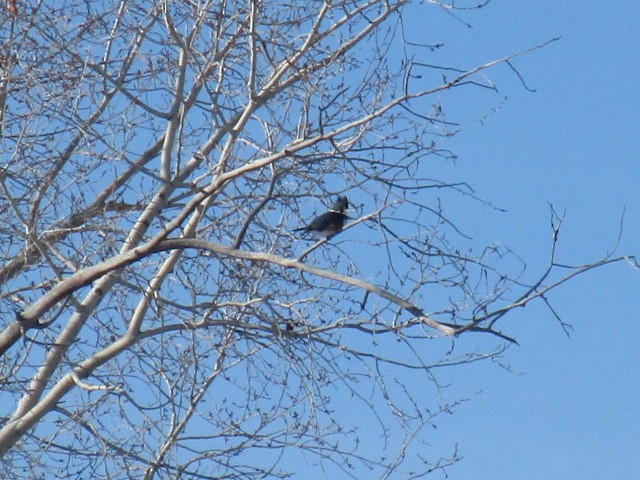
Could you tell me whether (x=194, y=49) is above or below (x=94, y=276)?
above

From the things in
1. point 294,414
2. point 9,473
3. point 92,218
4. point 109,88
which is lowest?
point 9,473

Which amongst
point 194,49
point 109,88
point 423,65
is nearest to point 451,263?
point 423,65

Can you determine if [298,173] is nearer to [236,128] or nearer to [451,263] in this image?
[236,128]

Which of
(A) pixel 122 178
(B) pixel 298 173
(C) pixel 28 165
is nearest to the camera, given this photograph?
(B) pixel 298 173

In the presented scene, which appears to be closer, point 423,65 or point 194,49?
point 423,65

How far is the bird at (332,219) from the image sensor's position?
6004mm

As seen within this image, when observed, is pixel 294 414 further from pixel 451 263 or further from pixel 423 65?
pixel 423 65

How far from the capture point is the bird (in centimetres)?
600

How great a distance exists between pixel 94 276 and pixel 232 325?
3.90 feet

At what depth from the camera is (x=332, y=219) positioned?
6.08 m

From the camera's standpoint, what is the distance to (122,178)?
681cm

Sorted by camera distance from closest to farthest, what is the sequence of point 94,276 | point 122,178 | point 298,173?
point 94,276, point 298,173, point 122,178

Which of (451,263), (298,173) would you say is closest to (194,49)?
(298,173)

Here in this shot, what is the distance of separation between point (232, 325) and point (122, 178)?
1.21 m
